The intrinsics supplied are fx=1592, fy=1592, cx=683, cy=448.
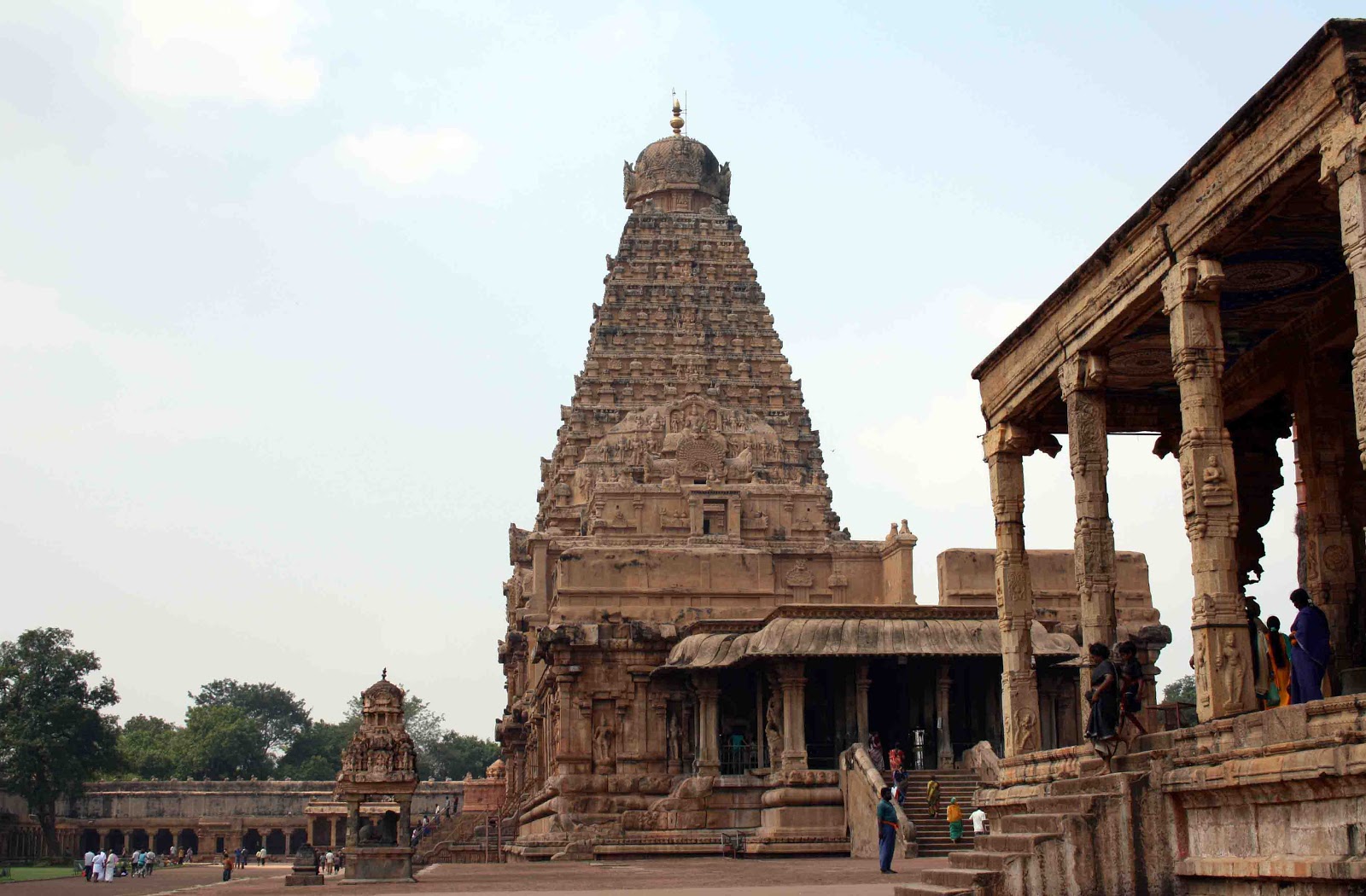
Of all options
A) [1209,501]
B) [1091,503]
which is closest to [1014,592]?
[1091,503]

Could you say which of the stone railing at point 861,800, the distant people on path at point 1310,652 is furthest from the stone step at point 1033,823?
the stone railing at point 861,800

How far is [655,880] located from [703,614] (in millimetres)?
23462

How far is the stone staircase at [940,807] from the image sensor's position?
3020cm

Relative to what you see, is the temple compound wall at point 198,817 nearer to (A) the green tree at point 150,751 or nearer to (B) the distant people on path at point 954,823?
(A) the green tree at point 150,751

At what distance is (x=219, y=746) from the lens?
384 ft

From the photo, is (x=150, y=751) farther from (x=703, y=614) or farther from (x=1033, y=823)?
(x=1033, y=823)

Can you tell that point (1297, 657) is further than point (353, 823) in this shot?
No

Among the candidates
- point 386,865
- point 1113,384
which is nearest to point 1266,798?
point 1113,384

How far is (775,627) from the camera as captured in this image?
122 feet

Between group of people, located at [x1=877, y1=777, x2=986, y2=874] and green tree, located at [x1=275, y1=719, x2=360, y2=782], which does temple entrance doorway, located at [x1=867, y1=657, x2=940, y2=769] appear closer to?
group of people, located at [x1=877, y1=777, x2=986, y2=874]

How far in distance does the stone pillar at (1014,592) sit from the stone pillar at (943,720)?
1787cm

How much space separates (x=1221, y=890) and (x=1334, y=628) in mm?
5936

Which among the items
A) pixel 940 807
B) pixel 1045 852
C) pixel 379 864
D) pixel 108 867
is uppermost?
pixel 1045 852

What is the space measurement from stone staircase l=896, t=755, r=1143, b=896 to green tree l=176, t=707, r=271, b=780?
109 m
